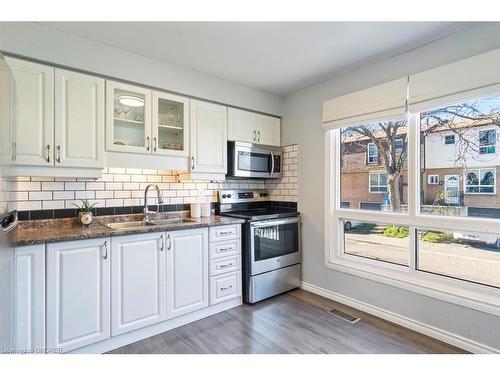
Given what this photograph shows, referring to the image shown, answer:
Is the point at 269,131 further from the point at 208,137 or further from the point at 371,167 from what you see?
the point at 371,167

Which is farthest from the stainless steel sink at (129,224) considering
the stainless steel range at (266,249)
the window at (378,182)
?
the window at (378,182)

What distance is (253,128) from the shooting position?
3.24 metres

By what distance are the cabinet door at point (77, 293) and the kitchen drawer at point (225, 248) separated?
2.99ft

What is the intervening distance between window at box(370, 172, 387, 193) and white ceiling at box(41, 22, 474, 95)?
1.06 m

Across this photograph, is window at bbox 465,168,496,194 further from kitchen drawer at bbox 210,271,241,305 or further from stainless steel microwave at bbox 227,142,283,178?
kitchen drawer at bbox 210,271,241,305

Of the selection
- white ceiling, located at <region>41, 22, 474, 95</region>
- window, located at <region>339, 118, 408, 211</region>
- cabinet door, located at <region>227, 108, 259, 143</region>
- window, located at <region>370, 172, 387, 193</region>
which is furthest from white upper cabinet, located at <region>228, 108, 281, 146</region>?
window, located at <region>370, 172, 387, 193</region>

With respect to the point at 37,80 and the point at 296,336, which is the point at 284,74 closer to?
the point at 37,80

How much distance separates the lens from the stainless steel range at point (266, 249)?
2.81 m

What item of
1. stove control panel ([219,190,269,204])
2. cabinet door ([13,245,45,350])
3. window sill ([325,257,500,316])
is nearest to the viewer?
cabinet door ([13,245,45,350])

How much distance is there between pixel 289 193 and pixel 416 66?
1832mm

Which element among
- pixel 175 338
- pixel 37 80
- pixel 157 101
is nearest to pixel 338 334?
pixel 175 338

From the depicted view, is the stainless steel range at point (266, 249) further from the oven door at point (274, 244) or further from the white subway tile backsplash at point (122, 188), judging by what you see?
the white subway tile backsplash at point (122, 188)

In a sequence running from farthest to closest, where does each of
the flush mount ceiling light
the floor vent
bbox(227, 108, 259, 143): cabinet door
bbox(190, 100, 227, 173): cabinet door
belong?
bbox(227, 108, 259, 143): cabinet door
bbox(190, 100, 227, 173): cabinet door
the floor vent
the flush mount ceiling light

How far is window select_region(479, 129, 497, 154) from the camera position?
198 centimetres
